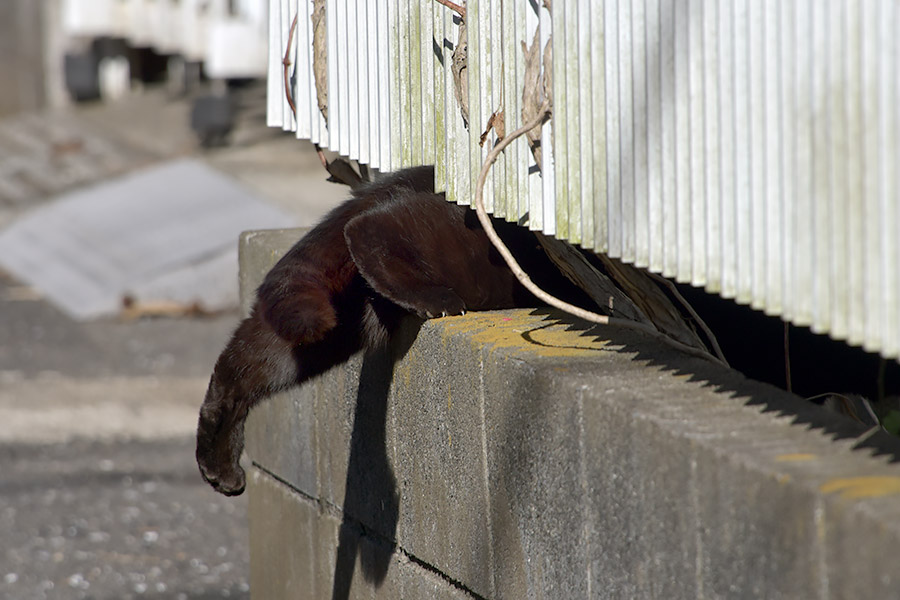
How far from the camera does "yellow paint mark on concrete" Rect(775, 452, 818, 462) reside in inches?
59.3

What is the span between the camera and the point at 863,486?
4.60 feet

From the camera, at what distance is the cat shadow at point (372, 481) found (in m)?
2.59

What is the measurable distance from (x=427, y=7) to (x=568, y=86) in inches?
22.2

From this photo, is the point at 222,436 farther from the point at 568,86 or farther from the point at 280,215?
the point at 280,215

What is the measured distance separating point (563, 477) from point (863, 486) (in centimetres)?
62

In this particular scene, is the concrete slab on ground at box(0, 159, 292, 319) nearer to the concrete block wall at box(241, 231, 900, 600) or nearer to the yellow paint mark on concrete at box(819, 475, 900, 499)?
the concrete block wall at box(241, 231, 900, 600)

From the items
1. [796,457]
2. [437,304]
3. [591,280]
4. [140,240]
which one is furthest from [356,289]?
[140,240]

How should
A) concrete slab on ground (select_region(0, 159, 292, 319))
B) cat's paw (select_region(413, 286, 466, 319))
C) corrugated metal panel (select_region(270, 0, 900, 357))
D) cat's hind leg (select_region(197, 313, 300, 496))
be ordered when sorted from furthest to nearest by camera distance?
concrete slab on ground (select_region(0, 159, 292, 319)) → cat's hind leg (select_region(197, 313, 300, 496)) → cat's paw (select_region(413, 286, 466, 319)) → corrugated metal panel (select_region(270, 0, 900, 357))

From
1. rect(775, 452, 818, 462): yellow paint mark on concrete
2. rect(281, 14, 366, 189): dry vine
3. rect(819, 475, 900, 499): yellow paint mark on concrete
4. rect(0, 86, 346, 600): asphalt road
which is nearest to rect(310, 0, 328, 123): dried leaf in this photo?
rect(281, 14, 366, 189): dry vine

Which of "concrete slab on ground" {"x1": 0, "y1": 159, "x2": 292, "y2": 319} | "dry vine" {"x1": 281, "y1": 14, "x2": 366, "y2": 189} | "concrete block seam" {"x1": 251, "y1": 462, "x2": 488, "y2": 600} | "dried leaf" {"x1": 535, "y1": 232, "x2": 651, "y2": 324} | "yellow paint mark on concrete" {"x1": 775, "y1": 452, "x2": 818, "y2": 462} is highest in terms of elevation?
"dry vine" {"x1": 281, "y1": 14, "x2": 366, "y2": 189}

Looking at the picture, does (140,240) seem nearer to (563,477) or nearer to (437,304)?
(437,304)

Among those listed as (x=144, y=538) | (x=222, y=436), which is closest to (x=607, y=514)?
(x=222, y=436)

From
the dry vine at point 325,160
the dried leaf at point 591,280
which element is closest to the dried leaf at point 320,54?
the dry vine at point 325,160

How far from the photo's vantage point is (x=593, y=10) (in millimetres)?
1804
